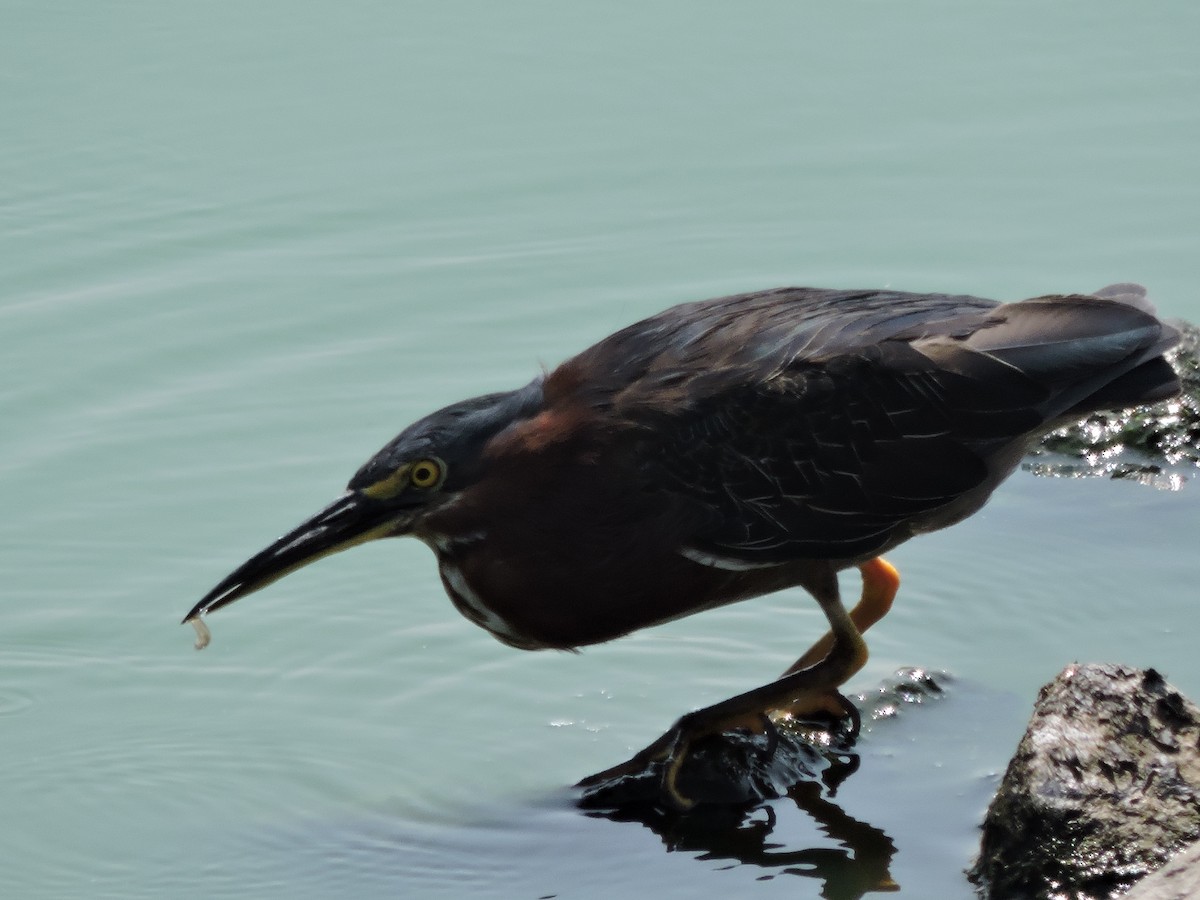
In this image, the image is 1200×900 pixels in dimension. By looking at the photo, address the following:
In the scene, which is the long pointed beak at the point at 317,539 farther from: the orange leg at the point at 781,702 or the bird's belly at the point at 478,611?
the orange leg at the point at 781,702

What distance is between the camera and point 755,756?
5.79 meters

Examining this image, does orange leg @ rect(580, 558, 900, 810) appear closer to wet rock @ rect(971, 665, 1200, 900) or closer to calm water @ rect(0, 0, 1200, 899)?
calm water @ rect(0, 0, 1200, 899)

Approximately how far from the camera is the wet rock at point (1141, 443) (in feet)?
25.1

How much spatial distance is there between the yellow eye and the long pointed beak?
10cm

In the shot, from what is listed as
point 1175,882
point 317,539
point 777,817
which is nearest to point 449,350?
point 317,539

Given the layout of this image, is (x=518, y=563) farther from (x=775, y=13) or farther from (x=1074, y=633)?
(x=775, y=13)

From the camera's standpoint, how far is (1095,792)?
4.77 m

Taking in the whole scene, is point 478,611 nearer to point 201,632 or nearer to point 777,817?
point 201,632

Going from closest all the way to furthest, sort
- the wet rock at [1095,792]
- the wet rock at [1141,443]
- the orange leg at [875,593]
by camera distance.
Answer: the wet rock at [1095,792]
the orange leg at [875,593]
the wet rock at [1141,443]

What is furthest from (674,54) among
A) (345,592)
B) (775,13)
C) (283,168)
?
(345,592)

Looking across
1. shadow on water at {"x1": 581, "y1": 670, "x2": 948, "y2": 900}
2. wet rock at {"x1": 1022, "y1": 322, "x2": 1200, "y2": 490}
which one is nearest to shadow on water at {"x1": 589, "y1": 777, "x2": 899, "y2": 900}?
shadow on water at {"x1": 581, "y1": 670, "x2": 948, "y2": 900}

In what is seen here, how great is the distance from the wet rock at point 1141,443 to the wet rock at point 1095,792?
2.71 m

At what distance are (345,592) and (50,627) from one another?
1.07 m

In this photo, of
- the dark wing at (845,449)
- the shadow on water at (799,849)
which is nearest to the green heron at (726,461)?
the dark wing at (845,449)
